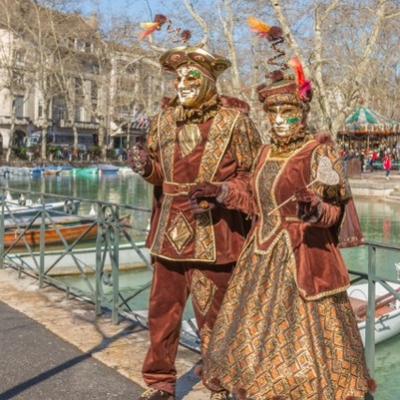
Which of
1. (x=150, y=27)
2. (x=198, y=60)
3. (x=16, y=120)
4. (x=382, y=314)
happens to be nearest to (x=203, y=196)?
(x=198, y=60)

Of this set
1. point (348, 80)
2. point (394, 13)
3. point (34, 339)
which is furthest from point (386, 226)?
point (34, 339)

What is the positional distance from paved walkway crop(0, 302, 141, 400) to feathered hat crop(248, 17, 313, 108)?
1836 mm

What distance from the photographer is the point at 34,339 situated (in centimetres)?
466

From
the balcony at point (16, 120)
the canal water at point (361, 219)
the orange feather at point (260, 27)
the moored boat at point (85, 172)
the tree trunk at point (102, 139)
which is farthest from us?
the balcony at point (16, 120)

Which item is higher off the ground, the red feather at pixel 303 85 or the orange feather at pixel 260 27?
the orange feather at pixel 260 27

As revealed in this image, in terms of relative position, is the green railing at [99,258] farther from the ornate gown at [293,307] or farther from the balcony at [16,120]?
the balcony at [16,120]

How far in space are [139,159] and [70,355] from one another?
1.72 metres

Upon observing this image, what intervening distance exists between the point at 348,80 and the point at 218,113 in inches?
610

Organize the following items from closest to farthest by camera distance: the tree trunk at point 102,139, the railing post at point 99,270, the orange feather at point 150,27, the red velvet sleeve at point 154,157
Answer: the red velvet sleeve at point 154,157 < the orange feather at point 150,27 < the railing post at point 99,270 < the tree trunk at point 102,139

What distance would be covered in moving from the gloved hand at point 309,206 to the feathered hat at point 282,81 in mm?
565

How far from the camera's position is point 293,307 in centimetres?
280

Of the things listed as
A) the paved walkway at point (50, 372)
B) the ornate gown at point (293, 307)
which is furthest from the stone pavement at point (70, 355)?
the ornate gown at point (293, 307)

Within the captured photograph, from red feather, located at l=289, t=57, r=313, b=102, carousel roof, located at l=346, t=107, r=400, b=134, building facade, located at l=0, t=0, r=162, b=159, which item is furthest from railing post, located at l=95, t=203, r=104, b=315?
carousel roof, located at l=346, t=107, r=400, b=134

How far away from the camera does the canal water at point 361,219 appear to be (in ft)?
23.7
